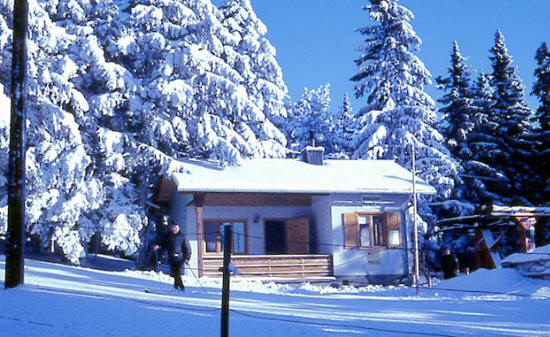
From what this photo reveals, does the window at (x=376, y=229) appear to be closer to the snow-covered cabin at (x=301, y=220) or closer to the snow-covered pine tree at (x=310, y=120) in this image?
the snow-covered cabin at (x=301, y=220)

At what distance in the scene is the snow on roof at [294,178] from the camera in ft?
77.3

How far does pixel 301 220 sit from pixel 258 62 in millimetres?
12610

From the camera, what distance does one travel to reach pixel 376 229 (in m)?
25.5

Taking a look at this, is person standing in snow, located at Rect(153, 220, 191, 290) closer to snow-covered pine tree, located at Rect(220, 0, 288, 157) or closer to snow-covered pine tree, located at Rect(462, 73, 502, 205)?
snow-covered pine tree, located at Rect(220, 0, 288, 157)

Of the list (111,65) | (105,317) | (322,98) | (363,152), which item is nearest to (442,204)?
(363,152)

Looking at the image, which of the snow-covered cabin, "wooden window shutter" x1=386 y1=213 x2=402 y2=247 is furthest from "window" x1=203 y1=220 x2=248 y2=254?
"wooden window shutter" x1=386 y1=213 x2=402 y2=247

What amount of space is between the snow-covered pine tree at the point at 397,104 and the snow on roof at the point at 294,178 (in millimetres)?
5675

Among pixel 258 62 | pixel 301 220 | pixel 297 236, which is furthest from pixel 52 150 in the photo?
pixel 258 62

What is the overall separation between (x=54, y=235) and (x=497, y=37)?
32.3m

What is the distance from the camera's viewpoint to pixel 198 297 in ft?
44.4

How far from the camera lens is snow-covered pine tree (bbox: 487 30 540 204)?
127ft

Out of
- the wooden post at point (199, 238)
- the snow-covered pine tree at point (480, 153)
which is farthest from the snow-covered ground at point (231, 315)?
the snow-covered pine tree at point (480, 153)

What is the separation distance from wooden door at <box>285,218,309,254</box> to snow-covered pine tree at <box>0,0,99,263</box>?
25.7 ft

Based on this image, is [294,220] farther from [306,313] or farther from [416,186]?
[306,313]
